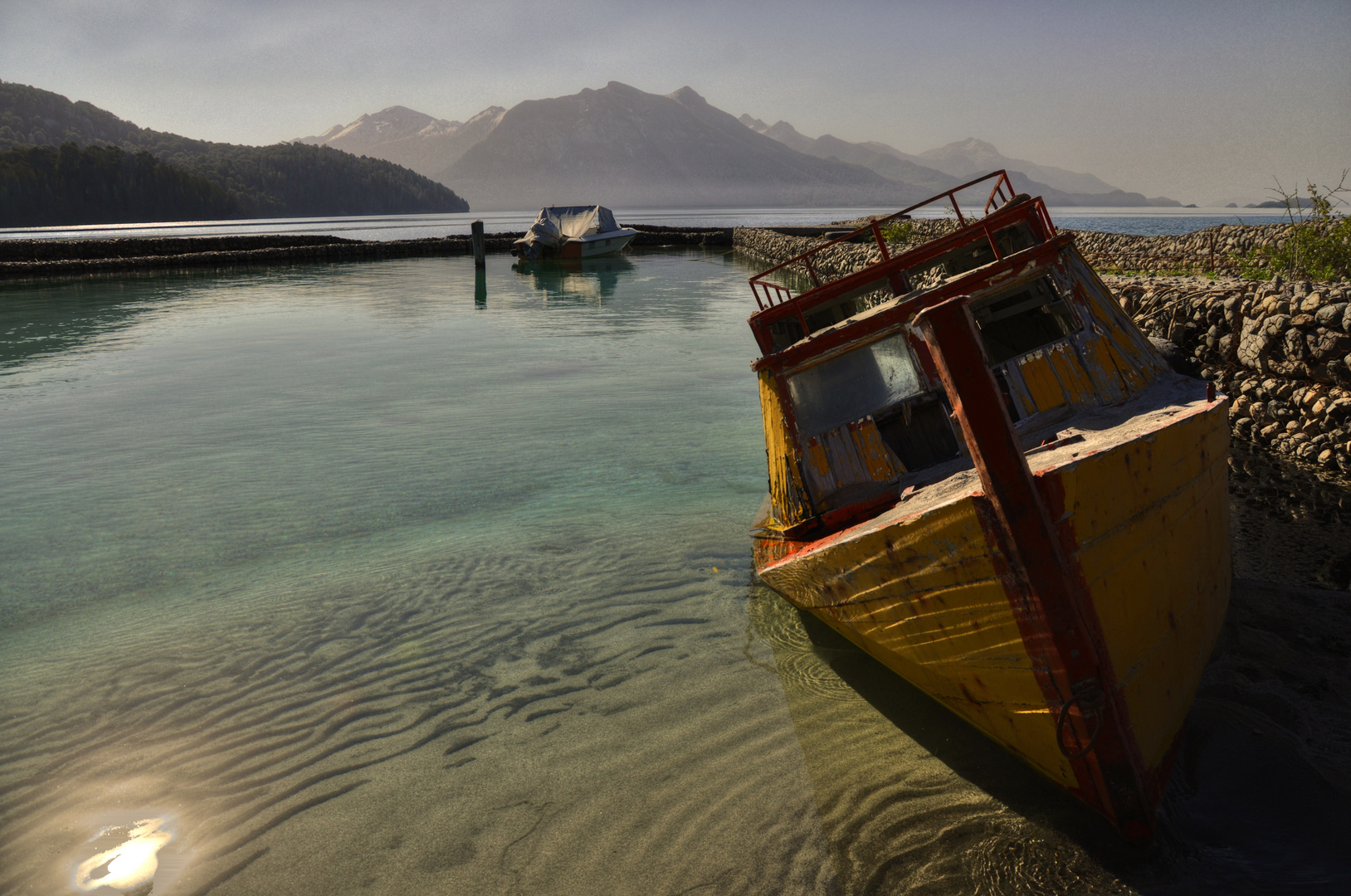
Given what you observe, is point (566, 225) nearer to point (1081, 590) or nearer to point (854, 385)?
point (854, 385)

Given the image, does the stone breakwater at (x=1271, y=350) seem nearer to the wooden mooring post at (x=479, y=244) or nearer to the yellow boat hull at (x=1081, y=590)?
the yellow boat hull at (x=1081, y=590)

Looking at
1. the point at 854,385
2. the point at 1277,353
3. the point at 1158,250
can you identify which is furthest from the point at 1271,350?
the point at 1158,250

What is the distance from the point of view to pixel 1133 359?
6.21m

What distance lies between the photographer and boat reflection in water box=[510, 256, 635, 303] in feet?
113

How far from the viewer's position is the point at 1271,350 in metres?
10.2

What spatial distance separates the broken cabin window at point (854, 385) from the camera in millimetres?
6352

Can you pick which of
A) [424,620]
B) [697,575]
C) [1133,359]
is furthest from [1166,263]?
[424,620]

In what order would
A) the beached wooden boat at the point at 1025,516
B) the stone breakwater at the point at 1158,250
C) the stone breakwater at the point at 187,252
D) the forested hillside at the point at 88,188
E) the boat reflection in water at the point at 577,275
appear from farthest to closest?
the forested hillside at the point at 88,188 → the stone breakwater at the point at 187,252 → the boat reflection in water at the point at 577,275 → the stone breakwater at the point at 1158,250 → the beached wooden boat at the point at 1025,516

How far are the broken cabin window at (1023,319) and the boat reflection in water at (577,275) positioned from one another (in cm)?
2562

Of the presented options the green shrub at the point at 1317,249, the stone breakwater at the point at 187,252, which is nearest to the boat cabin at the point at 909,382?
the green shrub at the point at 1317,249

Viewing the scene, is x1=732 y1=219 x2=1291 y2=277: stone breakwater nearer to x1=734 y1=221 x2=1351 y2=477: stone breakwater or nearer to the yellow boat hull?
x1=734 y1=221 x2=1351 y2=477: stone breakwater

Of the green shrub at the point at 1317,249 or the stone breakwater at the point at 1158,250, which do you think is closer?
the green shrub at the point at 1317,249

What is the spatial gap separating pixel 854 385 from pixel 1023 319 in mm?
2172

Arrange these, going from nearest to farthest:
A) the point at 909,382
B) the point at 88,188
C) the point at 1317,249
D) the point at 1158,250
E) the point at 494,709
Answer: the point at 494,709, the point at 909,382, the point at 1317,249, the point at 1158,250, the point at 88,188
